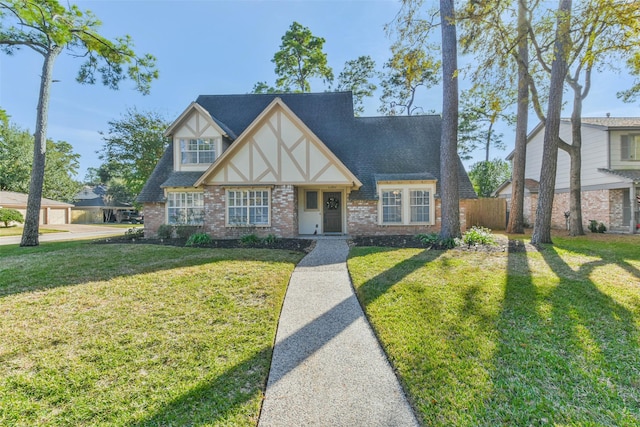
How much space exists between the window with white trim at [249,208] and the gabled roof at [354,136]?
321 centimetres

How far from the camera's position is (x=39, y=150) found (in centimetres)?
1139

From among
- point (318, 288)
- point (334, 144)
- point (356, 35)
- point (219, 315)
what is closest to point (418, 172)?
point (334, 144)

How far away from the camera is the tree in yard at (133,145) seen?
790 inches

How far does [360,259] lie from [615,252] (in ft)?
27.0

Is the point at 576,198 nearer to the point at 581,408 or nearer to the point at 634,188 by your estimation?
the point at 634,188

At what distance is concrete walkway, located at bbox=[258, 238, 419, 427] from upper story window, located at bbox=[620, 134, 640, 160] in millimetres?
19436

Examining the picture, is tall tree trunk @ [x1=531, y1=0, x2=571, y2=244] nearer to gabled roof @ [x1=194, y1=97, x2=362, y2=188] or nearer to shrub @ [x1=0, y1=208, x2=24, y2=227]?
gabled roof @ [x1=194, y1=97, x2=362, y2=188]

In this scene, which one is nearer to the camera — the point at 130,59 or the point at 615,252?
the point at 615,252

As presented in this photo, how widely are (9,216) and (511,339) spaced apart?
33808 millimetres

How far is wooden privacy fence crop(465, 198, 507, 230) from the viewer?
59.0ft

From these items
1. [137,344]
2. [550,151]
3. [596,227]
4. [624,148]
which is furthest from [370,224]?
[624,148]

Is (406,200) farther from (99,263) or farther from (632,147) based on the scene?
(632,147)

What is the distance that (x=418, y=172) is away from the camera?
1358 cm

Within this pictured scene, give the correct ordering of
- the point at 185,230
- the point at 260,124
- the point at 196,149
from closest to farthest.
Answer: the point at 260,124
the point at 185,230
the point at 196,149
